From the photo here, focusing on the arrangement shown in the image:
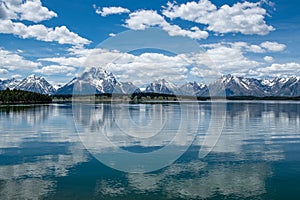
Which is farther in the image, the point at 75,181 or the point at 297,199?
A: the point at 75,181

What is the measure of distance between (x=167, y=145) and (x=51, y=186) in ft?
62.3

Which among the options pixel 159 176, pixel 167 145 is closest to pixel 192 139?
pixel 167 145

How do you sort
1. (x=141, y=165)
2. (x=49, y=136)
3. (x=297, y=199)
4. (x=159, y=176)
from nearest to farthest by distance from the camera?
(x=297, y=199) < (x=159, y=176) < (x=141, y=165) < (x=49, y=136)

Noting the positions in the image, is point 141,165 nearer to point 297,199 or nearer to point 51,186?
point 51,186

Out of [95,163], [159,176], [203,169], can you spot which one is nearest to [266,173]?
[203,169]

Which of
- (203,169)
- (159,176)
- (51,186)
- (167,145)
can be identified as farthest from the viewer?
(167,145)

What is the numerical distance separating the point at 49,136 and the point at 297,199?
35250mm

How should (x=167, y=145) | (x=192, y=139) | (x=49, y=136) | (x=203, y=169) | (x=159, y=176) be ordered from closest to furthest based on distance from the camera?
(x=159, y=176) < (x=203, y=169) < (x=167, y=145) < (x=192, y=139) < (x=49, y=136)

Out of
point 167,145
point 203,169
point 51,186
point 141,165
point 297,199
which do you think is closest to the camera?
point 297,199

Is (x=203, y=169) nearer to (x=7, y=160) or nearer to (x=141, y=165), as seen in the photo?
(x=141, y=165)

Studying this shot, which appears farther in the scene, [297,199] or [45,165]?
[45,165]

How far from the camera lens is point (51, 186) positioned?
76.2 ft

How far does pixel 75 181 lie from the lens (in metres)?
24.5

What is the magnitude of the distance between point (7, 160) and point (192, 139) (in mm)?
22806
